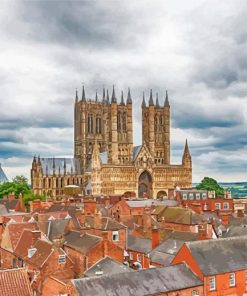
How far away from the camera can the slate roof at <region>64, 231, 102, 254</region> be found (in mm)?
41125

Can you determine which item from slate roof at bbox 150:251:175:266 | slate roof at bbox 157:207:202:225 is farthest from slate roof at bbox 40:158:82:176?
slate roof at bbox 150:251:175:266

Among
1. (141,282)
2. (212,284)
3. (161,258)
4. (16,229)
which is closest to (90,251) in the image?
(161,258)

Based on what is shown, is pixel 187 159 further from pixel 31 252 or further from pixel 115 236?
pixel 31 252

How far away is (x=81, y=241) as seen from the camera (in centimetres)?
4344

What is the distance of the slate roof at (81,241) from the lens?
4112cm

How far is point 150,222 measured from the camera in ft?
194

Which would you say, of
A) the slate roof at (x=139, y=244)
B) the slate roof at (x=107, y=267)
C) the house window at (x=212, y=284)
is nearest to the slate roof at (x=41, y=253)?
the slate roof at (x=107, y=267)

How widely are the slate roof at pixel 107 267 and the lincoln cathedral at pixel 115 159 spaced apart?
98.3m

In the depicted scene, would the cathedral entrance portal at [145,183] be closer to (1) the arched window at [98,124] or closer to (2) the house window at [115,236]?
(1) the arched window at [98,124]

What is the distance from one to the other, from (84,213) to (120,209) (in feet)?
48.8

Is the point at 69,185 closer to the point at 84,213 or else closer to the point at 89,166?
the point at 89,166

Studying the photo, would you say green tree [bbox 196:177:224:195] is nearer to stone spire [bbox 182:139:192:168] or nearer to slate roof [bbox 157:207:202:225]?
stone spire [bbox 182:139:192:168]

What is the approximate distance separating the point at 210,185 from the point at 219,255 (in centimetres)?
10590

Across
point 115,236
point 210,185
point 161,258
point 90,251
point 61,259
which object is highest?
point 210,185
